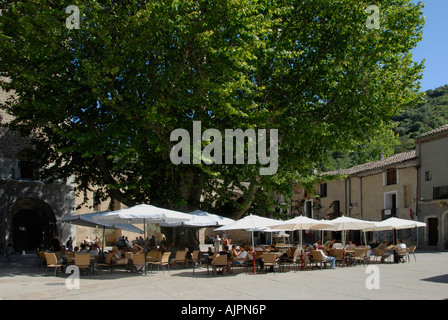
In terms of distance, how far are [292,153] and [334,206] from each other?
23.2m

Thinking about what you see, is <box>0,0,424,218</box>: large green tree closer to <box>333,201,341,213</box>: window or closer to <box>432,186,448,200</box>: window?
<box>432,186,448,200</box>: window

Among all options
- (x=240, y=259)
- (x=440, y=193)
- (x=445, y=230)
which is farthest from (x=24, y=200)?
(x=445, y=230)

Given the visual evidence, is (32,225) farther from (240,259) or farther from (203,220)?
(240,259)

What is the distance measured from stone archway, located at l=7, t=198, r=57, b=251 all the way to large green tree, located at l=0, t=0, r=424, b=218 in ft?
27.4

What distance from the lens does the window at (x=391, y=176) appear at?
1445 inches

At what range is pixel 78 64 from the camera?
1834 cm

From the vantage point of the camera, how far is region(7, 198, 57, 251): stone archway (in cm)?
3070

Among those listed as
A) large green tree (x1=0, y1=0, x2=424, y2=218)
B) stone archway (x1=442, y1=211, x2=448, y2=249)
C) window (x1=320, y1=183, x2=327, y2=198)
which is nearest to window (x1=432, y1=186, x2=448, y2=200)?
stone archway (x1=442, y1=211, x2=448, y2=249)

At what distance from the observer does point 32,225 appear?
1243 inches

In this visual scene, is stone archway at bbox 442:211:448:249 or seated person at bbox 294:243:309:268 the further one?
stone archway at bbox 442:211:448:249

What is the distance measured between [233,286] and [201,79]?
27.6 feet

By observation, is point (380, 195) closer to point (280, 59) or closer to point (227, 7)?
point (280, 59)

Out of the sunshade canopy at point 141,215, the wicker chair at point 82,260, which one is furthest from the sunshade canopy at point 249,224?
the wicker chair at point 82,260

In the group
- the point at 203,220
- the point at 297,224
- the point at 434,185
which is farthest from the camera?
the point at 434,185
